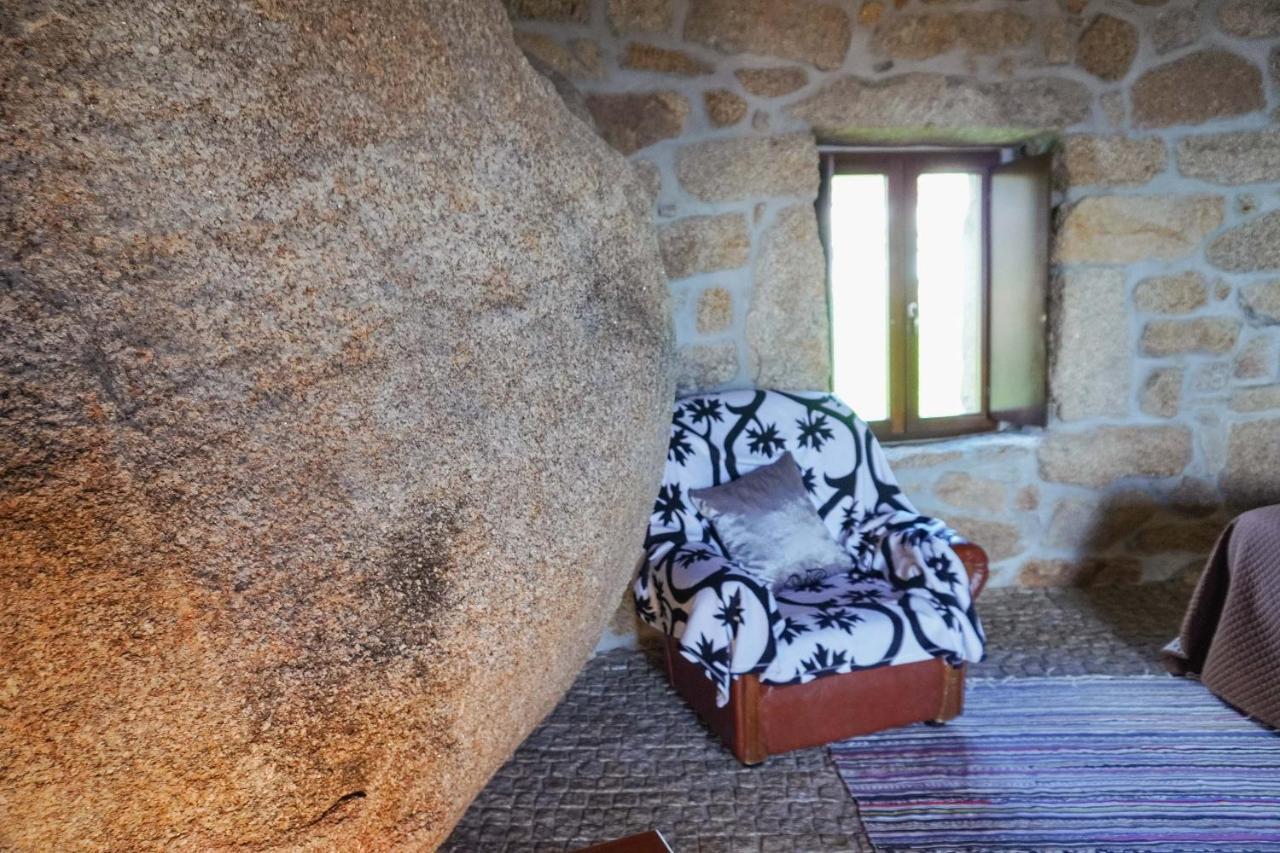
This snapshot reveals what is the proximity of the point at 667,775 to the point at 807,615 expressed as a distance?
0.50 meters

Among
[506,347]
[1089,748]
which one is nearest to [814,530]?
[1089,748]

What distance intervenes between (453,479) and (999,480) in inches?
105

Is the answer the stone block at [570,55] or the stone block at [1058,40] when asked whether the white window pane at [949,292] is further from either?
the stone block at [570,55]

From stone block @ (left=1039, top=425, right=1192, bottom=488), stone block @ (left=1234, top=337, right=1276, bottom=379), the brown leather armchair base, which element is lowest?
the brown leather armchair base

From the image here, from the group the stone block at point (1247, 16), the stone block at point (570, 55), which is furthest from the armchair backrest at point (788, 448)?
the stone block at point (1247, 16)

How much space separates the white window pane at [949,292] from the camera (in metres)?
3.11

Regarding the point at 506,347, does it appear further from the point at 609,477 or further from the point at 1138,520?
the point at 1138,520

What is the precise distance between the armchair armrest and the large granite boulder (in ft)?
5.13

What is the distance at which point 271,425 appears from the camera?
70cm

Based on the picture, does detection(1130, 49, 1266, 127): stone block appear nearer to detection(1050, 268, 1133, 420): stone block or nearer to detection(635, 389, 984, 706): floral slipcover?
detection(1050, 268, 1133, 420): stone block

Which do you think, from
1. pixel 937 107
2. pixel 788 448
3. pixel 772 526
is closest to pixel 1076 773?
pixel 772 526

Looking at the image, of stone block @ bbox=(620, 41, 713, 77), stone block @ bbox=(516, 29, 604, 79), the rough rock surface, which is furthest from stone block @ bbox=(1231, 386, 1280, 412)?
stone block @ bbox=(516, 29, 604, 79)

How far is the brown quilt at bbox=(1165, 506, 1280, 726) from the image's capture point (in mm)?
2035

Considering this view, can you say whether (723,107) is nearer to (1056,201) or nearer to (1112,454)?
(1056,201)
